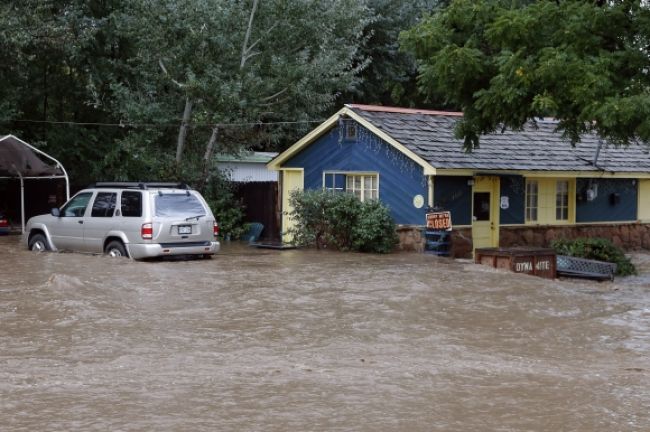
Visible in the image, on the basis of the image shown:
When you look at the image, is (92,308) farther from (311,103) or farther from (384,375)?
(311,103)

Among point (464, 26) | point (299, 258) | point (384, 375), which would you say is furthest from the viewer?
point (299, 258)

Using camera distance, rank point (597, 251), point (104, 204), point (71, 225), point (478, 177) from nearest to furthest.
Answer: point (104, 204) → point (71, 225) → point (597, 251) → point (478, 177)

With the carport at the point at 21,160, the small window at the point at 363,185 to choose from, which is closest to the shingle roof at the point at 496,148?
the small window at the point at 363,185

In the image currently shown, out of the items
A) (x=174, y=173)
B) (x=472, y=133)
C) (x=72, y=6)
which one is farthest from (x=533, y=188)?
(x=72, y=6)

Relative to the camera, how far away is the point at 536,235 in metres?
24.0

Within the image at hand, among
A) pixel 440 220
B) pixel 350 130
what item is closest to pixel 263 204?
pixel 350 130

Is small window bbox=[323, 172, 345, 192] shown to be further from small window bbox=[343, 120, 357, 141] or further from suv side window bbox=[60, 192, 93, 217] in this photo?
suv side window bbox=[60, 192, 93, 217]

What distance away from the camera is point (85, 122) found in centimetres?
2964

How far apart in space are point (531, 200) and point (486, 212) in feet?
6.21

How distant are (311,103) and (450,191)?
22.5 ft

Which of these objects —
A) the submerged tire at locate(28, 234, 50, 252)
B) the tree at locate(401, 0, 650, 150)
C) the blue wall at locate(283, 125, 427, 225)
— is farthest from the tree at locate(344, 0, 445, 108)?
the submerged tire at locate(28, 234, 50, 252)

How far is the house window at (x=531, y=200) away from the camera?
2411cm

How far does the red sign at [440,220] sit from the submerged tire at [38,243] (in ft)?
28.1

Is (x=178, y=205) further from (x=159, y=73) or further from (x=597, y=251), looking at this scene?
(x=597, y=251)
